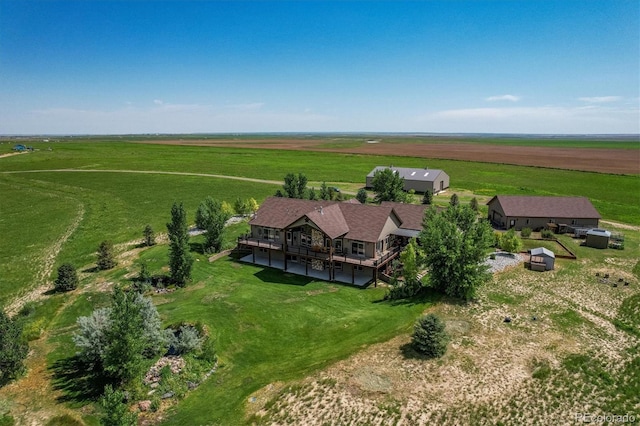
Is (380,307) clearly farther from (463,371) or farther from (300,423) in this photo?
(300,423)

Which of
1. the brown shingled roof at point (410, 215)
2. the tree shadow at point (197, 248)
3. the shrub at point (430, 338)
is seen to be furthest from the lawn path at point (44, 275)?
the brown shingled roof at point (410, 215)

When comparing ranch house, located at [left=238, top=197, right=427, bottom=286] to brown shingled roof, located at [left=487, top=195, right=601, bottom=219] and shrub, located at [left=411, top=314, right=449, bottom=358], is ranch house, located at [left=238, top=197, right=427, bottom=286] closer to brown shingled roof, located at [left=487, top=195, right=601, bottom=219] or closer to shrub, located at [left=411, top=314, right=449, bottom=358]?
shrub, located at [left=411, top=314, right=449, bottom=358]

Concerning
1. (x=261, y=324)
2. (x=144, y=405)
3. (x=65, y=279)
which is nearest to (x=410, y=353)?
(x=261, y=324)

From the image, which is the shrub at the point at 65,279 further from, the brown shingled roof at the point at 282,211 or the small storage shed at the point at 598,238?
the small storage shed at the point at 598,238

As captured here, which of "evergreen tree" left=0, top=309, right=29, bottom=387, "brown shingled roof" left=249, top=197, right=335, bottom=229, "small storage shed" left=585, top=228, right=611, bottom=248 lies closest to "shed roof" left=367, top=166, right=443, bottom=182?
"small storage shed" left=585, top=228, right=611, bottom=248

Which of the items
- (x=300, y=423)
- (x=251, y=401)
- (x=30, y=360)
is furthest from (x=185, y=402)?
(x=30, y=360)

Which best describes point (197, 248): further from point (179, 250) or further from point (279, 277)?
point (279, 277)
